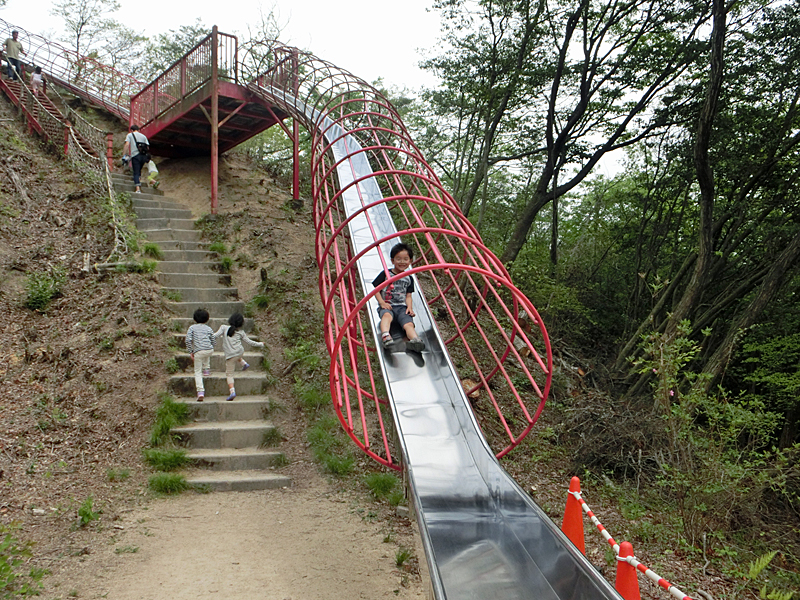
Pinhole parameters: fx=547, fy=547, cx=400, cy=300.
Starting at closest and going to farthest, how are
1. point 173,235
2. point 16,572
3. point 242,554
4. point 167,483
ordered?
point 16,572, point 242,554, point 167,483, point 173,235

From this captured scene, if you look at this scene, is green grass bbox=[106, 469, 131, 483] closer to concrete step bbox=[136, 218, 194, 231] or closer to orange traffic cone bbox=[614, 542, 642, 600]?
orange traffic cone bbox=[614, 542, 642, 600]

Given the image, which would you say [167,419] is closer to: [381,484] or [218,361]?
[218,361]

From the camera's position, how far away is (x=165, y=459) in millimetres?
5160

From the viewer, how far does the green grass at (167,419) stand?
5.38 metres

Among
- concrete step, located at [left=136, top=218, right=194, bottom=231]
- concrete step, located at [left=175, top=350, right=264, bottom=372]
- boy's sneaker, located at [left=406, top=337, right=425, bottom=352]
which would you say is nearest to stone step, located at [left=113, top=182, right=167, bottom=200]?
concrete step, located at [left=136, top=218, right=194, bottom=231]

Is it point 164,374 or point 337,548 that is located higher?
point 164,374

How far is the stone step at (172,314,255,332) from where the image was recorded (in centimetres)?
684

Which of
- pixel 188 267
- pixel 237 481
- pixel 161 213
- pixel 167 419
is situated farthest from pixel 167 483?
pixel 161 213

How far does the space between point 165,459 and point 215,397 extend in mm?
1085

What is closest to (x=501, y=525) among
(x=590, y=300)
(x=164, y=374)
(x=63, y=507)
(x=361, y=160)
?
(x=63, y=507)

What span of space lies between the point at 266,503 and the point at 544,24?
10275mm

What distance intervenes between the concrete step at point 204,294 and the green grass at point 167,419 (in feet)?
6.82

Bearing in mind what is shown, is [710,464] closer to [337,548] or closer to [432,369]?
[432,369]

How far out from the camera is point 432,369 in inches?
201
